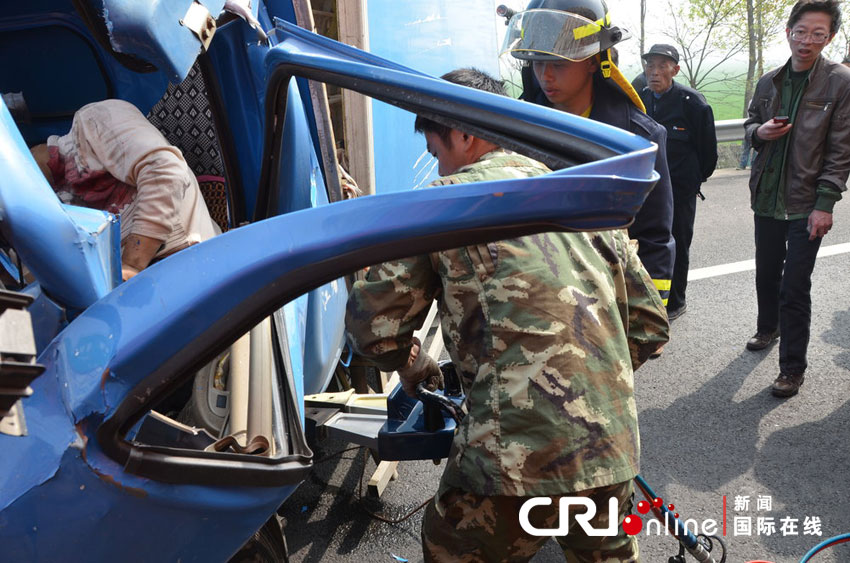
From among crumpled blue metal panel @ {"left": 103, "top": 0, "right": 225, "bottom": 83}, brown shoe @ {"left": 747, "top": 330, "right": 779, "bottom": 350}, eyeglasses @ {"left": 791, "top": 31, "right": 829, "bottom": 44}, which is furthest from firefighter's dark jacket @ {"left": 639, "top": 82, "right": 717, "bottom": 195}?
crumpled blue metal panel @ {"left": 103, "top": 0, "right": 225, "bottom": 83}

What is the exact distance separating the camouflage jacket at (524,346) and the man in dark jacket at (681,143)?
3.60 m

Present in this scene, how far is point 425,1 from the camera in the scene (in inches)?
193

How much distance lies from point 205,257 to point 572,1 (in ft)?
6.93

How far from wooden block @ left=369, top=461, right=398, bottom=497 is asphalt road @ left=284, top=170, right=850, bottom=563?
0.10 meters

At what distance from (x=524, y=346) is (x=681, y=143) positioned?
154 inches

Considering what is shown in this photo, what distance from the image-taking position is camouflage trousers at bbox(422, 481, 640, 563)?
175 cm

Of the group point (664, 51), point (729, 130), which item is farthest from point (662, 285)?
point (729, 130)

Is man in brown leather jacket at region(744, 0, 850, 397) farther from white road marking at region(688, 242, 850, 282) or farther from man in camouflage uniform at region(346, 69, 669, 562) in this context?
man in camouflage uniform at region(346, 69, 669, 562)

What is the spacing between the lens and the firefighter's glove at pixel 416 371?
6.67 feet

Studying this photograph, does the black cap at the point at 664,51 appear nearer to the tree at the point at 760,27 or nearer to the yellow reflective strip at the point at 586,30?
the yellow reflective strip at the point at 586,30

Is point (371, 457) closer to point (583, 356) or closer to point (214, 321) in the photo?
point (583, 356)

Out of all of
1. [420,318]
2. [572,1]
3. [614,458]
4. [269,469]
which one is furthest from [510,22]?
[269,469]

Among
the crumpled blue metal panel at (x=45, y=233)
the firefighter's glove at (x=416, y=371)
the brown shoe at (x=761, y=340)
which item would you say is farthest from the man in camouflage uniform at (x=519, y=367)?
the brown shoe at (x=761, y=340)

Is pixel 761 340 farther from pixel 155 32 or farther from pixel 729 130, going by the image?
pixel 729 130
